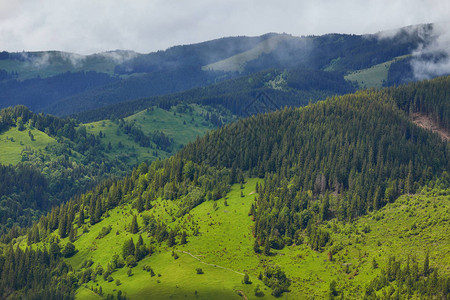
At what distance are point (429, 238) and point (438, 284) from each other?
115 ft

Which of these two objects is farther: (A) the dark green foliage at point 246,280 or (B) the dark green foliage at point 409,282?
(A) the dark green foliage at point 246,280

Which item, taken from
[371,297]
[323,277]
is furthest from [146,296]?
[371,297]

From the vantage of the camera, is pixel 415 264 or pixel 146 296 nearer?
pixel 415 264

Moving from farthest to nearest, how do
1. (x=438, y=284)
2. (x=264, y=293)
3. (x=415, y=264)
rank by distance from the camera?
(x=264, y=293), (x=415, y=264), (x=438, y=284)

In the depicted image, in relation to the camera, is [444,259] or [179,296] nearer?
[444,259]

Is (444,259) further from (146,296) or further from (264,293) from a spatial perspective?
(146,296)

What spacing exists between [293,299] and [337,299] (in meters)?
16.6

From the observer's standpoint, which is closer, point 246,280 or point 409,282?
point 409,282

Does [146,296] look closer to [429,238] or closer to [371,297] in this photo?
[371,297]

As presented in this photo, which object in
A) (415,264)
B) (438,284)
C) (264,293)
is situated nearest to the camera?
(438,284)

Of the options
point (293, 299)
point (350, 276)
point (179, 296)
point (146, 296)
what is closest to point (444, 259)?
point (350, 276)

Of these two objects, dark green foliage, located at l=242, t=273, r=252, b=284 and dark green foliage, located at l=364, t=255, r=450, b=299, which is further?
dark green foliage, located at l=242, t=273, r=252, b=284

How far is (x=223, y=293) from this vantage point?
193625mm

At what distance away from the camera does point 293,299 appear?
189250 mm
